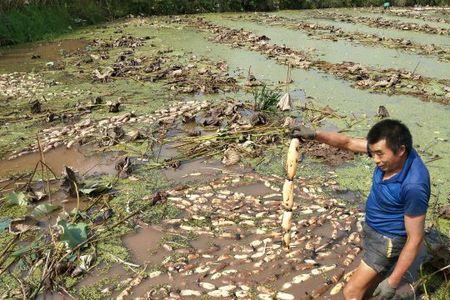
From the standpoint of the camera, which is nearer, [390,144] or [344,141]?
[390,144]

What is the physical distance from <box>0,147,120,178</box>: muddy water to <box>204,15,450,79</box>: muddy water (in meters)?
9.63

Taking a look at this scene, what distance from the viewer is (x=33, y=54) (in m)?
16.7

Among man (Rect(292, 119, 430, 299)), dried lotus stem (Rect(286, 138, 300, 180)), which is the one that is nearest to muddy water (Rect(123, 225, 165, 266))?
dried lotus stem (Rect(286, 138, 300, 180))

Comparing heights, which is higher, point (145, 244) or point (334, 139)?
point (334, 139)

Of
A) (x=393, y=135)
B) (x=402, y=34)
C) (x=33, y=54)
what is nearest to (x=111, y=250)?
(x=393, y=135)

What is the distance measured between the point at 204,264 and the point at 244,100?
6.07 meters

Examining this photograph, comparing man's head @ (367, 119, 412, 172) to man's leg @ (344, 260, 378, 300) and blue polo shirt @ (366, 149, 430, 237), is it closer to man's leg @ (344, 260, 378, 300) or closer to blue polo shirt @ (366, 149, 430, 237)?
blue polo shirt @ (366, 149, 430, 237)

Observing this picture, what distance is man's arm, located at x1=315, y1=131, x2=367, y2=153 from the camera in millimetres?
4383

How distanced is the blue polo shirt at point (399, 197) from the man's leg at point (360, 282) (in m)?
0.38

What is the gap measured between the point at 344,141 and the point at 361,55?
1230 centimetres

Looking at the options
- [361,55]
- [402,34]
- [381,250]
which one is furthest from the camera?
[402,34]

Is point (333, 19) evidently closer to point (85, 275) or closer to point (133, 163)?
point (133, 163)

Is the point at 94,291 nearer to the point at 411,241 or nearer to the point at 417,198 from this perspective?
the point at 411,241

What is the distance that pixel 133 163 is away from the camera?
23.6ft
